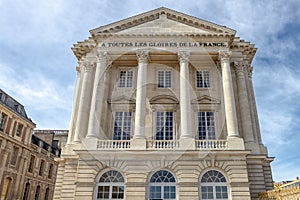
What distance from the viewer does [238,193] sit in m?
17.4

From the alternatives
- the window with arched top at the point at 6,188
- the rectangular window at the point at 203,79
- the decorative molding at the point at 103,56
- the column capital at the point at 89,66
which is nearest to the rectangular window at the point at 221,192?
the rectangular window at the point at 203,79

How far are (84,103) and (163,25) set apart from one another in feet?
32.9

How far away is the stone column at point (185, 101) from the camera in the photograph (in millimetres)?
19709

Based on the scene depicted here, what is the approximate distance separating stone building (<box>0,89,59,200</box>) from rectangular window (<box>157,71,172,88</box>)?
68.0ft

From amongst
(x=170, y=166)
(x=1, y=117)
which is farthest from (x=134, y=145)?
(x=1, y=117)

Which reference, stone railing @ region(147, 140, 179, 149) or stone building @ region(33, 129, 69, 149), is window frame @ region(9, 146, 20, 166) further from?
stone railing @ region(147, 140, 179, 149)

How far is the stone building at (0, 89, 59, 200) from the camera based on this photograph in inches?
1304

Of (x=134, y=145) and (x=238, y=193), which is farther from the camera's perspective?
(x=134, y=145)

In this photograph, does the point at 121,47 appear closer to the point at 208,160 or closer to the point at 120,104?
the point at 120,104

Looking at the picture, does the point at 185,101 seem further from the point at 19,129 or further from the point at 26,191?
the point at 26,191

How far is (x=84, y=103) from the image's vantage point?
22.8 metres

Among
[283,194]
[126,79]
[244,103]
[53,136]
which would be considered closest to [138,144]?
[126,79]

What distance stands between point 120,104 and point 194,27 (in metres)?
9.56

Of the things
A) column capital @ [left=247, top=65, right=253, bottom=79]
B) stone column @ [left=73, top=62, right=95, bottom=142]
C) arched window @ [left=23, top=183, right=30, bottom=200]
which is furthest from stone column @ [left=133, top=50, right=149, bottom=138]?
arched window @ [left=23, top=183, right=30, bottom=200]
